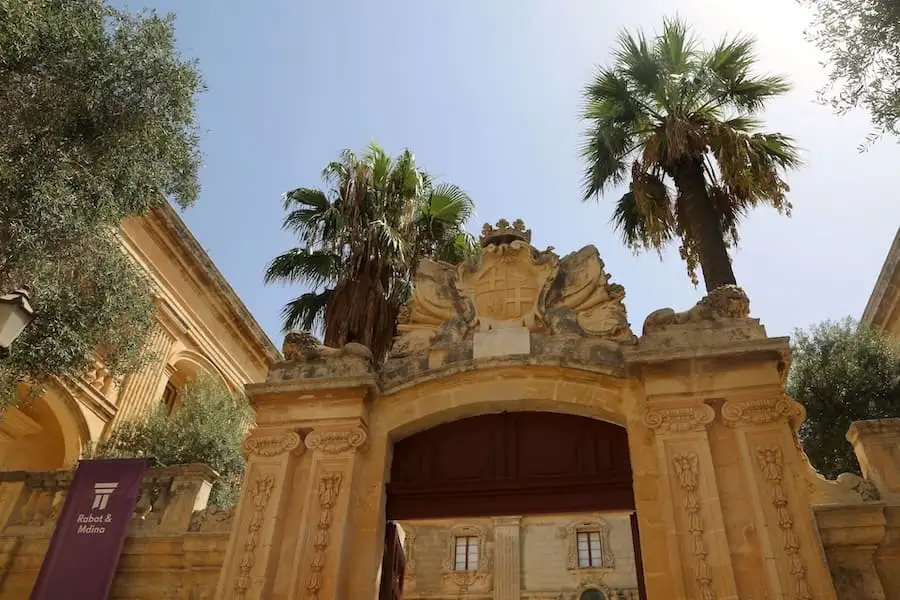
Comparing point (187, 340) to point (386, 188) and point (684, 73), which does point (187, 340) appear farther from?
point (684, 73)

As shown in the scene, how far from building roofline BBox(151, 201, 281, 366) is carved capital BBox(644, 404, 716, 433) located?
46.3 ft

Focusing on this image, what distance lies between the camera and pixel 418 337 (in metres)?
8.05

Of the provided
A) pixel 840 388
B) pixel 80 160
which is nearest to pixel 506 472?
pixel 80 160

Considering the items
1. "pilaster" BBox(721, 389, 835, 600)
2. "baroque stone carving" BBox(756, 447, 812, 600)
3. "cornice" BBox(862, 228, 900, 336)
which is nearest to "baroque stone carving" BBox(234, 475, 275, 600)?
"pilaster" BBox(721, 389, 835, 600)

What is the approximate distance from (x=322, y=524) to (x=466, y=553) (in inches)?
1034

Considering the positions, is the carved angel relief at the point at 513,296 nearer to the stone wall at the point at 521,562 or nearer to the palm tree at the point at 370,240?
the palm tree at the point at 370,240

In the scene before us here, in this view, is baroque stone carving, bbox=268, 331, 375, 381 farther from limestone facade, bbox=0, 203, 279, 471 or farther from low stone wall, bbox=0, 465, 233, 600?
limestone facade, bbox=0, 203, 279, 471

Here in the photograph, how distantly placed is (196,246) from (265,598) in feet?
53.5

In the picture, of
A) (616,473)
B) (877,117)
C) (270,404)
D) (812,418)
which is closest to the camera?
(616,473)

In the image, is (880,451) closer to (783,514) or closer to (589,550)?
(783,514)

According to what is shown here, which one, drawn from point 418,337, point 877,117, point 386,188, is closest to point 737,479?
point 418,337

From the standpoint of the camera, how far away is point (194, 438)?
14.8 m

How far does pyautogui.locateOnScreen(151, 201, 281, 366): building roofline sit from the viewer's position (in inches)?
769

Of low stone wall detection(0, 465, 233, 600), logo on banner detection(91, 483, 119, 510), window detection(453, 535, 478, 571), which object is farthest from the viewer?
window detection(453, 535, 478, 571)
